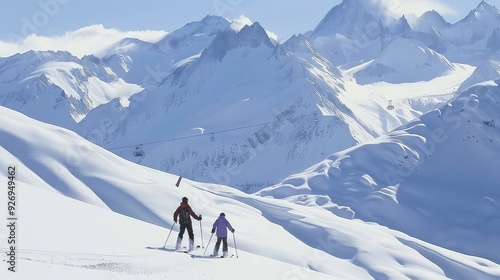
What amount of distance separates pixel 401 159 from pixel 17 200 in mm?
157010

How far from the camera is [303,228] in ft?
303

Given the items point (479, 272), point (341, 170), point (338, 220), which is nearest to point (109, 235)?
point (338, 220)

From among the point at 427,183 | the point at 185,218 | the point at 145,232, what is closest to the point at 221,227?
the point at 185,218

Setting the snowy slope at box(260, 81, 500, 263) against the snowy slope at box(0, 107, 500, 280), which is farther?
the snowy slope at box(260, 81, 500, 263)

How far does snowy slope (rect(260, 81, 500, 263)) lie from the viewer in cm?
15662

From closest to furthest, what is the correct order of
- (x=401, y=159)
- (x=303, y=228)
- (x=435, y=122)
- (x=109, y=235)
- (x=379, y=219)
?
(x=109, y=235)
(x=303, y=228)
(x=379, y=219)
(x=401, y=159)
(x=435, y=122)

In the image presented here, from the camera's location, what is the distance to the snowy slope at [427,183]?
6166 inches

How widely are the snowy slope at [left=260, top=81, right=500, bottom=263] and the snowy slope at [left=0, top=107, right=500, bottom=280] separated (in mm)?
49516

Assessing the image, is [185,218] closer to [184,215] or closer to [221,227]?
[184,215]

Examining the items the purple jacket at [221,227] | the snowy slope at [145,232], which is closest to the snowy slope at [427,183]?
the snowy slope at [145,232]

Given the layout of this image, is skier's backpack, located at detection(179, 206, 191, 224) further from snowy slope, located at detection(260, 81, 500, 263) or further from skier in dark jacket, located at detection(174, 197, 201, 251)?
snowy slope, located at detection(260, 81, 500, 263)

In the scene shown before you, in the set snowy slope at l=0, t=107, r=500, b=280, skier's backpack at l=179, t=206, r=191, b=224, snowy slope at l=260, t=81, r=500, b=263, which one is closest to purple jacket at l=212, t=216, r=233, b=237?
skier's backpack at l=179, t=206, r=191, b=224

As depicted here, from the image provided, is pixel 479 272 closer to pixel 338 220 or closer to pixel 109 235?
pixel 338 220

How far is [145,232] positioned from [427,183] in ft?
473
